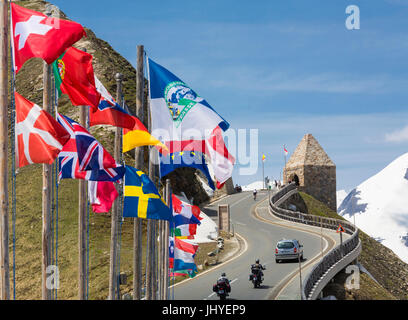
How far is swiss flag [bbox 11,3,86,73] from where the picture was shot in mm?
15781

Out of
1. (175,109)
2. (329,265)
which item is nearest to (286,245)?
(329,265)

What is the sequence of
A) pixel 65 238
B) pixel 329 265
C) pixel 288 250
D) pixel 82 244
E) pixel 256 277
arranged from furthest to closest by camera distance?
pixel 65 238, pixel 288 250, pixel 329 265, pixel 256 277, pixel 82 244

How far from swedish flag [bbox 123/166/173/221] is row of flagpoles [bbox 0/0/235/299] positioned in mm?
31

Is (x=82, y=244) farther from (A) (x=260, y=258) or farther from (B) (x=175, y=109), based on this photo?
(A) (x=260, y=258)

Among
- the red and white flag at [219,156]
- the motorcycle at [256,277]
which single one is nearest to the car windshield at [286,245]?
the motorcycle at [256,277]

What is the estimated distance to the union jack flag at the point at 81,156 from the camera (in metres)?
18.0

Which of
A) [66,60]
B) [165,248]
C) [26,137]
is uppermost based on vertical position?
[66,60]

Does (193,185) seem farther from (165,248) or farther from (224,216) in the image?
(165,248)

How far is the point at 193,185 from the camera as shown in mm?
93812

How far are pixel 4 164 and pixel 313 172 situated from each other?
104140 millimetres

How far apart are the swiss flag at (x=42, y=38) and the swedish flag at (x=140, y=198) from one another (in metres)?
6.12

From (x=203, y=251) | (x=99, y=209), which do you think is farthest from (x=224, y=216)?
(x=99, y=209)

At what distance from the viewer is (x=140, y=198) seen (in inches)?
819
